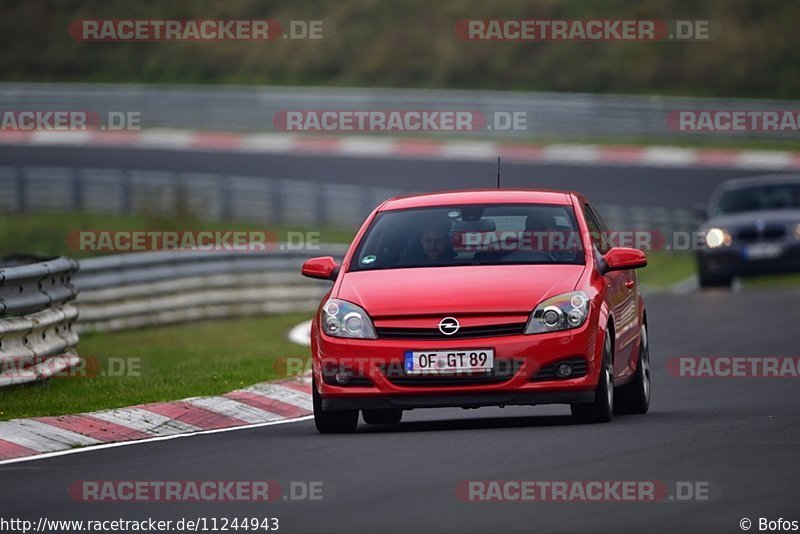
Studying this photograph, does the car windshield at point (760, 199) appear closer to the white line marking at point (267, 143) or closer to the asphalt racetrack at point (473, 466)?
the asphalt racetrack at point (473, 466)

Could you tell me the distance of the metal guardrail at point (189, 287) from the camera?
22062 mm

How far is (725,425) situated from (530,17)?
4359 centimetres

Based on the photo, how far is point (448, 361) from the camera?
438 inches

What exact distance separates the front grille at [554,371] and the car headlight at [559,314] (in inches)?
8.0

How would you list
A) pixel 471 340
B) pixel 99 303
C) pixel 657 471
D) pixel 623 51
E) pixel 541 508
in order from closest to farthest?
pixel 541 508 → pixel 657 471 → pixel 471 340 → pixel 99 303 → pixel 623 51

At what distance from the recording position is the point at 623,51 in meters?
52.8

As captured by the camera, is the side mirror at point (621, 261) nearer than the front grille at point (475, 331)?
No

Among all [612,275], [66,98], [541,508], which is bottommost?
[541,508]

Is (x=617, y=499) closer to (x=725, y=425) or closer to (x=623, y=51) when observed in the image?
(x=725, y=425)

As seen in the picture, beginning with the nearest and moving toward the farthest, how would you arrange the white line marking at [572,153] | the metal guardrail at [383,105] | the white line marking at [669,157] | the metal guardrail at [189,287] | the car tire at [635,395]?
the car tire at [635,395] < the metal guardrail at [189,287] < the white line marking at [669,157] < the white line marking at [572,153] < the metal guardrail at [383,105]

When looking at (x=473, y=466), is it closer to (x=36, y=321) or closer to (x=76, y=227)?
(x=36, y=321)

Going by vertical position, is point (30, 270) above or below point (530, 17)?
below

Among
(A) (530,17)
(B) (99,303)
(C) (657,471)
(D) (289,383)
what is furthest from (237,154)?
(C) (657,471)

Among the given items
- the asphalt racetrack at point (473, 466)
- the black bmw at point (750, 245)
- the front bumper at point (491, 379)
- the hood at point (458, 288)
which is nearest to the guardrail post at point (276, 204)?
the black bmw at point (750, 245)
